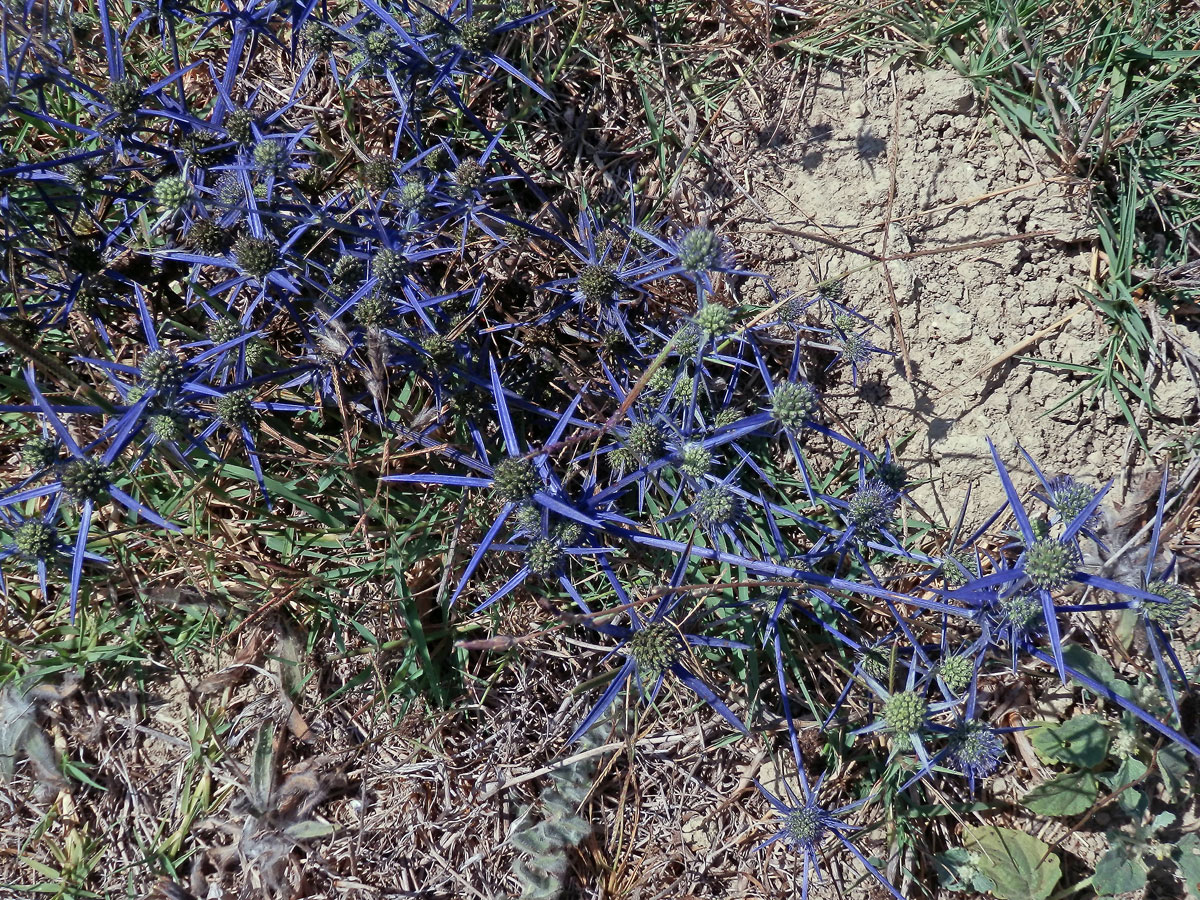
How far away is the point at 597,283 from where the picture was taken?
3.17 meters

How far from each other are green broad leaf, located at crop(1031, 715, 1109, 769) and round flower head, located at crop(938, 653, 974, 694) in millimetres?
739

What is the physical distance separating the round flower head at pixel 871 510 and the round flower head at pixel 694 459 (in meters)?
0.59

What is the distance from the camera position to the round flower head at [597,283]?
3.17m

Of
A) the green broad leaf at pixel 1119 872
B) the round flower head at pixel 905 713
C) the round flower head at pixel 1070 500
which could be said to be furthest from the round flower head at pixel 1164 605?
the green broad leaf at pixel 1119 872

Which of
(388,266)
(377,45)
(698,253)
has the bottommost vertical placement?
(388,266)

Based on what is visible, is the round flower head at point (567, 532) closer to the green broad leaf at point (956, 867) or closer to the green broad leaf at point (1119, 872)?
the green broad leaf at point (956, 867)

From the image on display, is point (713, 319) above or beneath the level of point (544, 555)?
above

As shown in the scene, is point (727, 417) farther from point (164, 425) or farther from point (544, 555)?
point (164, 425)

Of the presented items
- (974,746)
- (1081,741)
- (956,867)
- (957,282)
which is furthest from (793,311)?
(956,867)

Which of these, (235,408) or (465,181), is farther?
(465,181)

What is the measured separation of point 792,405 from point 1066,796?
2056 millimetres

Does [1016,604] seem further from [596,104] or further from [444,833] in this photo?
[596,104]

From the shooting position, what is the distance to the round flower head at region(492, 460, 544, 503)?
2.73 m

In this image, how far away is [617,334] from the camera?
3.32 meters
